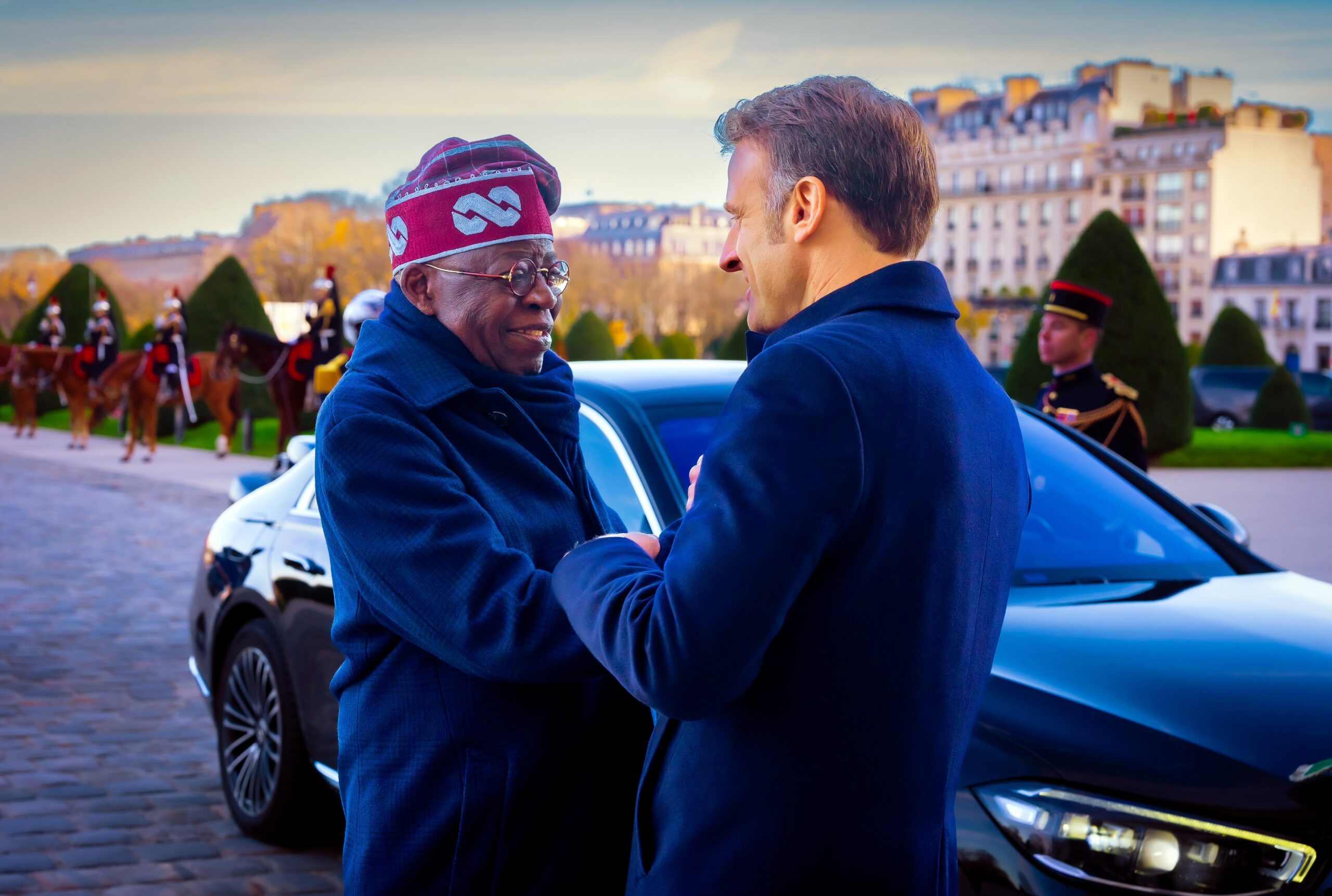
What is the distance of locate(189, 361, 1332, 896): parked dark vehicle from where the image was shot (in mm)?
2699

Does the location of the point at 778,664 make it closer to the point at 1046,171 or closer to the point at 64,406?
the point at 64,406

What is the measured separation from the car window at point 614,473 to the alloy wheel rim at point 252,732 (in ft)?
5.06

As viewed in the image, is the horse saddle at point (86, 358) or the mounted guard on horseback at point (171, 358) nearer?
the mounted guard on horseback at point (171, 358)

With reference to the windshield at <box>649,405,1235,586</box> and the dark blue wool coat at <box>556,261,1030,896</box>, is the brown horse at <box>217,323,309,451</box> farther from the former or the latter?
the dark blue wool coat at <box>556,261,1030,896</box>

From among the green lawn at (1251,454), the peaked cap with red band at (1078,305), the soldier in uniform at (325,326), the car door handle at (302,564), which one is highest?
the peaked cap with red band at (1078,305)

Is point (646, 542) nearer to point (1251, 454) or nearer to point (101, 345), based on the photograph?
point (1251, 454)

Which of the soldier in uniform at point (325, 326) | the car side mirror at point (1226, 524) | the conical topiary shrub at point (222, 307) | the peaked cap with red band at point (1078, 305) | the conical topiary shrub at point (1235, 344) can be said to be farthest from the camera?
the conical topiary shrub at point (1235, 344)

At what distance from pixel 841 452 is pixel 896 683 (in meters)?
0.28

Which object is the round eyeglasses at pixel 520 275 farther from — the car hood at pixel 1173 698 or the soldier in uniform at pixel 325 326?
the soldier in uniform at pixel 325 326

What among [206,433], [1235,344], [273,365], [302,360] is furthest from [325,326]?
[1235,344]

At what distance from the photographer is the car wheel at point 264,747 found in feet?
15.5

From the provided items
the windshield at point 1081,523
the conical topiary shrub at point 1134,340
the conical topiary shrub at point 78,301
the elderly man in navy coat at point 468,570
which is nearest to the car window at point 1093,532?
the windshield at point 1081,523

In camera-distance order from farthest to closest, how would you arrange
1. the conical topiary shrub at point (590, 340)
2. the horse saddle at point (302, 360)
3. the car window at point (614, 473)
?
the conical topiary shrub at point (590, 340)
the horse saddle at point (302, 360)
the car window at point (614, 473)

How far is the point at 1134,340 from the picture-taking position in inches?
797
